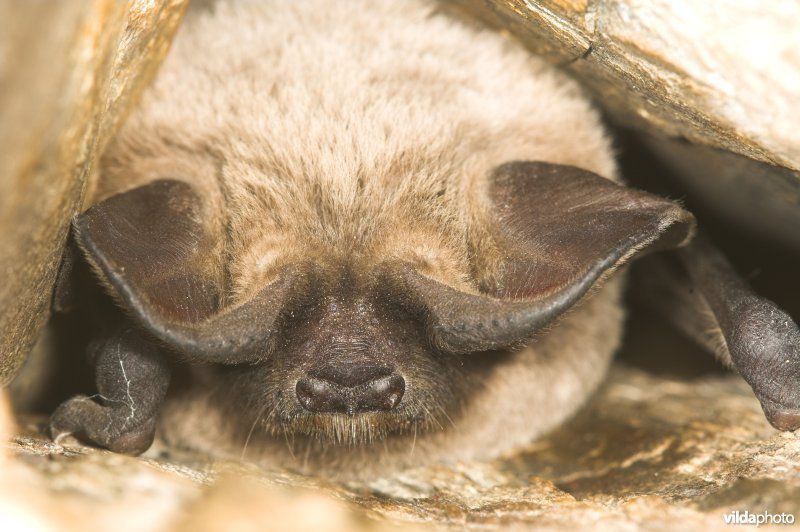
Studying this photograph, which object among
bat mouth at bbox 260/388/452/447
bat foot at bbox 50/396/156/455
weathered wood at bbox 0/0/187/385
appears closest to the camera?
weathered wood at bbox 0/0/187/385

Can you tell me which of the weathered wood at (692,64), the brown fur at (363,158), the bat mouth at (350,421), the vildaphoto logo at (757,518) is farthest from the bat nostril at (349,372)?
the weathered wood at (692,64)

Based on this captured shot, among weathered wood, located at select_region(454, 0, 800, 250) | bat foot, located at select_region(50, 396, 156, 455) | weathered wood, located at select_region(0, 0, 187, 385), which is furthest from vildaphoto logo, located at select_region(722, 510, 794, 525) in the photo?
weathered wood, located at select_region(0, 0, 187, 385)

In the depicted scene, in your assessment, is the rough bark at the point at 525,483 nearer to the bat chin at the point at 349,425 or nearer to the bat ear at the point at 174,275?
the bat chin at the point at 349,425

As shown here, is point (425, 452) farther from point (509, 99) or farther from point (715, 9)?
point (715, 9)

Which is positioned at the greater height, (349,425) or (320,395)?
(320,395)

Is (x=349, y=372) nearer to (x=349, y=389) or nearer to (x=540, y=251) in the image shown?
(x=349, y=389)

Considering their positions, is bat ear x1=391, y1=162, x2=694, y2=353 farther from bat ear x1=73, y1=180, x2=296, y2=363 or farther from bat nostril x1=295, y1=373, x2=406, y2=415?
bat ear x1=73, y1=180, x2=296, y2=363

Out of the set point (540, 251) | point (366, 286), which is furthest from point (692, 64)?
point (366, 286)
